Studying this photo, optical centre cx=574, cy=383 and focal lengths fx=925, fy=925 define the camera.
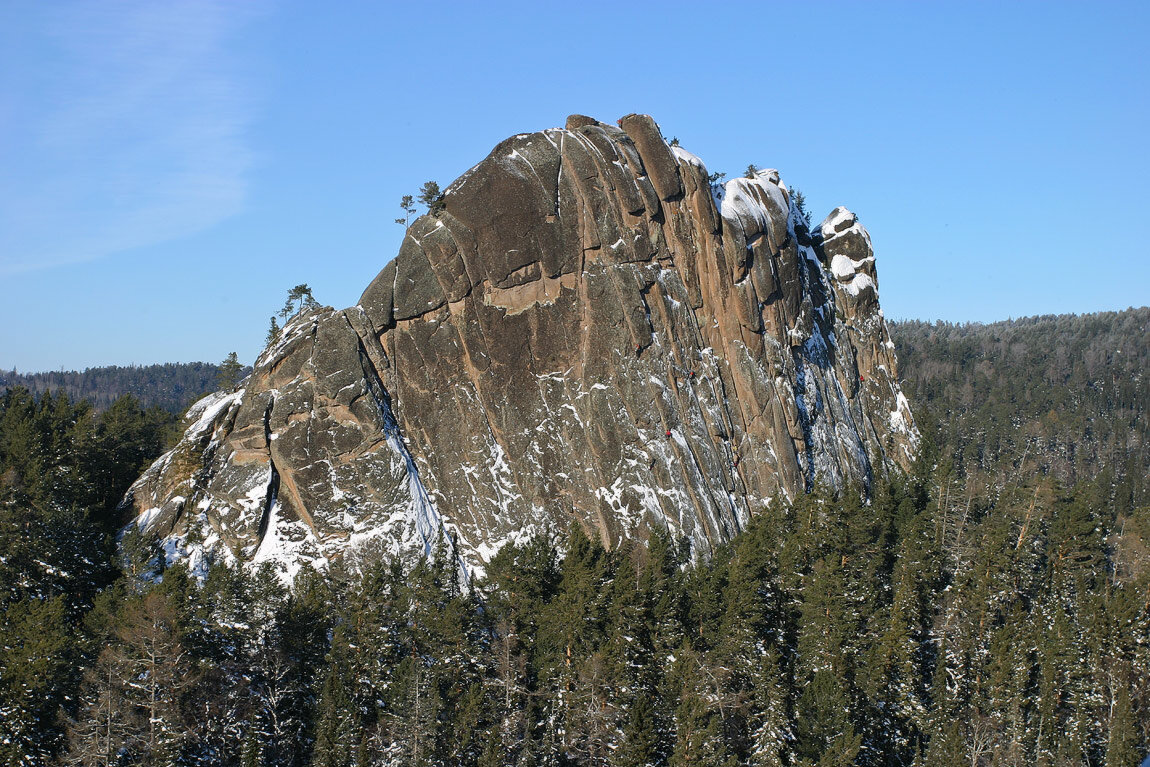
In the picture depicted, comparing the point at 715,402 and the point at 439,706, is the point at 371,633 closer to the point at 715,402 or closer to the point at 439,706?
the point at 439,706

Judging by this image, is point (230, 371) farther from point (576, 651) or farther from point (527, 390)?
point (576, 651)

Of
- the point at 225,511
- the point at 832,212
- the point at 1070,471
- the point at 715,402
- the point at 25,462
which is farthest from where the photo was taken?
the point at 1070,471

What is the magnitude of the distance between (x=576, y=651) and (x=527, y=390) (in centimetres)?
2658

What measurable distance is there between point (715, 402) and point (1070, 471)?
126804 mm

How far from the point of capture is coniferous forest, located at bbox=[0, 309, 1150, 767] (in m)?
42.6

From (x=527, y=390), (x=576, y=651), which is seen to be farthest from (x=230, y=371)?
(x=576, y=651)

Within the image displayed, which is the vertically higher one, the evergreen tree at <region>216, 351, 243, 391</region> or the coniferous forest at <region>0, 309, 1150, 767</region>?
the evergreen tree at <region>216, 351, 243, 391</region>

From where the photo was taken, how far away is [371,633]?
47938 mm

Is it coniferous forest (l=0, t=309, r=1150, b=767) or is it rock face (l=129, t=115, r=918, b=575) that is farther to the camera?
rock face (l=129, t=115, r=918, b=575)

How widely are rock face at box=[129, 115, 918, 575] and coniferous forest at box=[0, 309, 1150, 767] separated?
530 centimetres

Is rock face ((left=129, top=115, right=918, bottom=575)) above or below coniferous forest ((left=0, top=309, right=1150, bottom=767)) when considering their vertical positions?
above

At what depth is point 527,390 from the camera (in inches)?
2803

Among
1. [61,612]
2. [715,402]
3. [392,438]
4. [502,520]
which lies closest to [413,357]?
[392,438]

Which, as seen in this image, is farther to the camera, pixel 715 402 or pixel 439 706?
pixel 715 402
